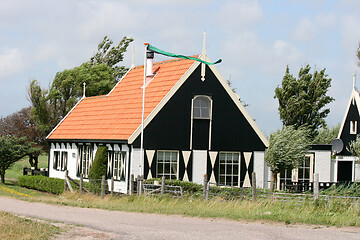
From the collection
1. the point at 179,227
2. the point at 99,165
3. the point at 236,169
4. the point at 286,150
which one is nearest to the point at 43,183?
the point at 99,165

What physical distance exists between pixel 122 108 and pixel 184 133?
485cm

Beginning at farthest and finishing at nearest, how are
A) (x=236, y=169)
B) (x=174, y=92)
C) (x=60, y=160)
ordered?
(x=60, y=160) < (x=236, y=169) < (x=174, y=92)

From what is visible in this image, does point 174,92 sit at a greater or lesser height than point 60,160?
greater

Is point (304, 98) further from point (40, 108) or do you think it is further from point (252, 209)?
point (252, 209)

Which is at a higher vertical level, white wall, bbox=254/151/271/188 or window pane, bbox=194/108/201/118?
window pane, bbox=194/108/201/118

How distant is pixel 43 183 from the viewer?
39.4m

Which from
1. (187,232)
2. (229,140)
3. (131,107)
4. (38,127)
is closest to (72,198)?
(131,107)

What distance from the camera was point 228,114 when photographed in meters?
34.5

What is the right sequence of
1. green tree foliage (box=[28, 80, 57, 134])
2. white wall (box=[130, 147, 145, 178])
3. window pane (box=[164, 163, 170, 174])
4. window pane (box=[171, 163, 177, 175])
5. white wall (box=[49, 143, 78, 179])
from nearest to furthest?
white wall (box=[130, 147, 145, 178]) → window pane (box=[164, 163, 170, 174]) → window pane (box=[171, 163, 177, 175]) → white wall (box=[49, 143, 78, 179]) → green tree foliage (box=[28, 80, 57, 134])

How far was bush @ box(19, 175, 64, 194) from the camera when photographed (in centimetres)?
3704

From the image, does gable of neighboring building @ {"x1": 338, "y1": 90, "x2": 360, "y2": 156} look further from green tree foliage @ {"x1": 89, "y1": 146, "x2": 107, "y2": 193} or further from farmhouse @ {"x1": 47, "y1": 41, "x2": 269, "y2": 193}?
green tree foliage @ {"x1": 89, "y1": 146, "x2": 107, "y2": 193}

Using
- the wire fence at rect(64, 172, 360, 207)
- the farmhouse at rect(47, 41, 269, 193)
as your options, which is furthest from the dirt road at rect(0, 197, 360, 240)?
the farmhouse at rect(47, 41, 269, 193)

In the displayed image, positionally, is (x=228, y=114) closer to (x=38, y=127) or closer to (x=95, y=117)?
(x=95, y=117)

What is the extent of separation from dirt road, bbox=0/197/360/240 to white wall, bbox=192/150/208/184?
11306mm
